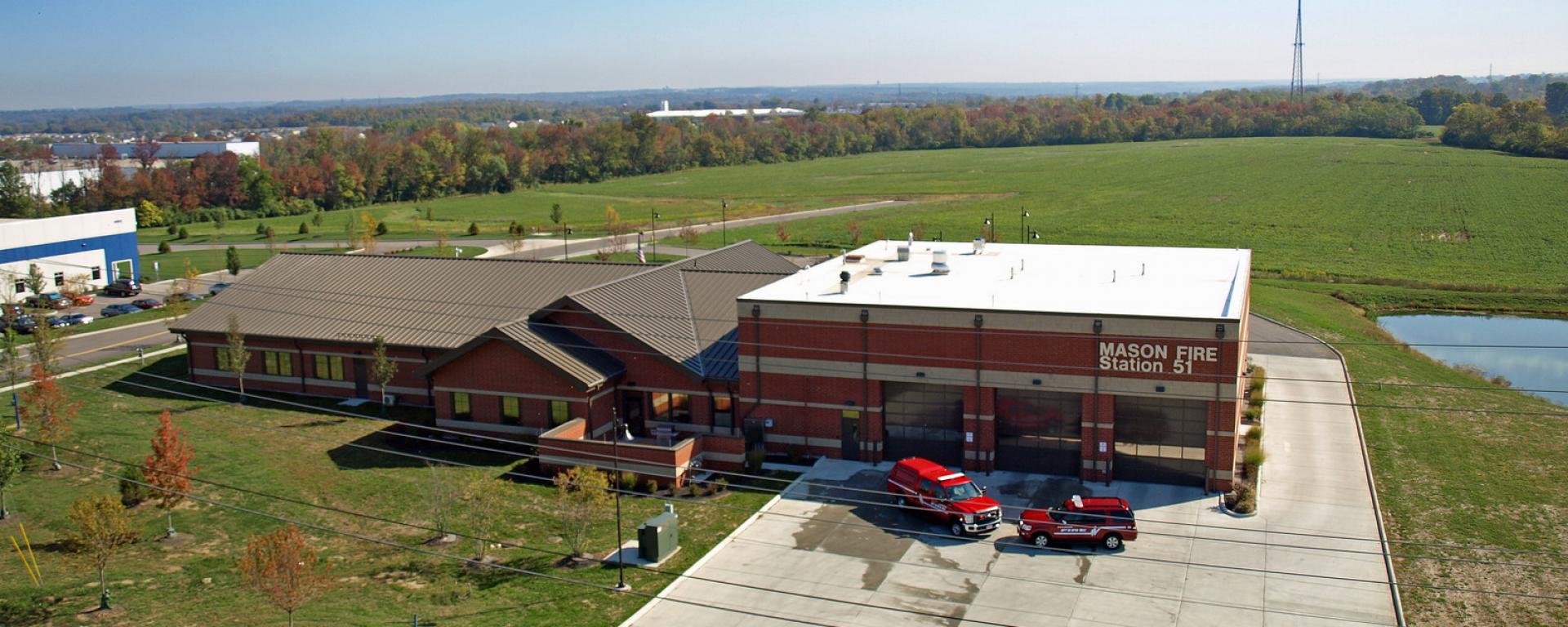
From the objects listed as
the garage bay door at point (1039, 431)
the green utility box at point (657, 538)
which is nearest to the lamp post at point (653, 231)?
the garage bay door at point (1039, 431)

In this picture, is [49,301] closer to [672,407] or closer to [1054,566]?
[672,407]

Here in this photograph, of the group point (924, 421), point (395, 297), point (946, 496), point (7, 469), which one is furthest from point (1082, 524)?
point (395, 297)

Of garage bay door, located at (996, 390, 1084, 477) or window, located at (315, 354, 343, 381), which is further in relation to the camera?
window, located at (315, 354, 343, 381)

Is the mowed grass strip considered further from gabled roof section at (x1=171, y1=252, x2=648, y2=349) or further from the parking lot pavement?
gabled roof section at (x1=171, y1=252, x2=648, y2=349)

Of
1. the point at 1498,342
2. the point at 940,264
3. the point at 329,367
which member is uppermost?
the point at 940,264

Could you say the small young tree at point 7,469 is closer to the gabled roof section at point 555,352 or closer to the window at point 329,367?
the gabled roof section at point 555,352

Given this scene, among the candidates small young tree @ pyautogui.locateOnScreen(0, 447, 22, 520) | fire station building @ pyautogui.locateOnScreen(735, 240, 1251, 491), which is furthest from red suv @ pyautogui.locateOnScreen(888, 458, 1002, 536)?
small young tree @ pyautogui.locateOnScreen(0, 447, 22, 520)
